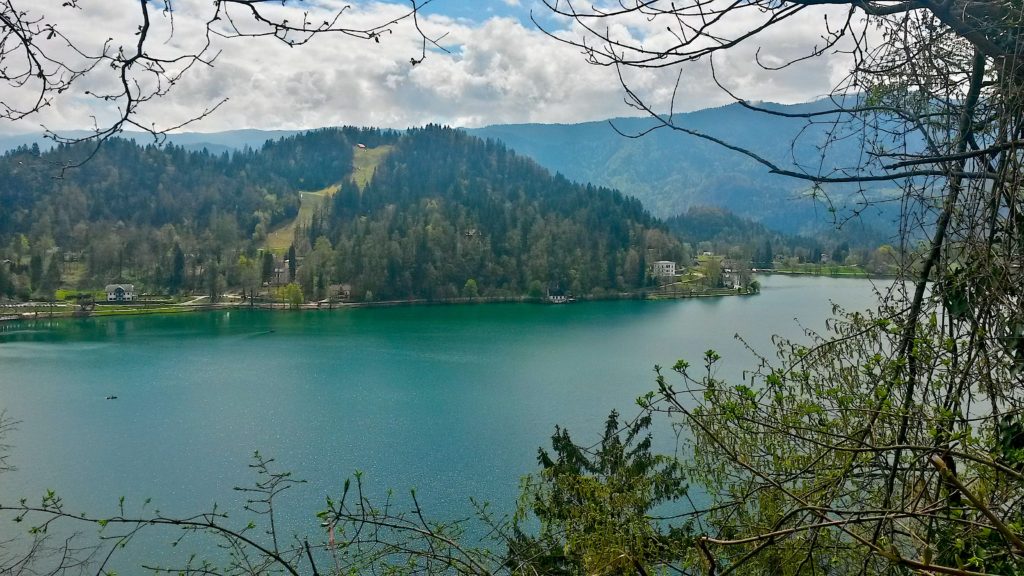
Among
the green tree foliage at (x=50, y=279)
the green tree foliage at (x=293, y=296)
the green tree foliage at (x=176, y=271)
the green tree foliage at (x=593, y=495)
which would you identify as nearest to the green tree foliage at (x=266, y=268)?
the green tree foliage at (x=293, y=296)

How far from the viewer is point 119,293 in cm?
5116

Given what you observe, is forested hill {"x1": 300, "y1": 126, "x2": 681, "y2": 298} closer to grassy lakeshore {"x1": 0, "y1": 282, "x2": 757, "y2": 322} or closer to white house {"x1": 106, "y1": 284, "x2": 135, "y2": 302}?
grassy lakeshore {"x1": 0, "y1": 282, "x2": 757, "y2": 322}

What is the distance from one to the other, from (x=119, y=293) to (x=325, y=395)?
120ft

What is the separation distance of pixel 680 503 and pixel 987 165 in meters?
11.2

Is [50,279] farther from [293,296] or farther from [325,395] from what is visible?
[325,395]

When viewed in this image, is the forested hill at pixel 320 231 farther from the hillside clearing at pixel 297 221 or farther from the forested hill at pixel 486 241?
the hillside clearing at pixel 297 221

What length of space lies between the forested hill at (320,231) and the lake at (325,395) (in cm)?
1351

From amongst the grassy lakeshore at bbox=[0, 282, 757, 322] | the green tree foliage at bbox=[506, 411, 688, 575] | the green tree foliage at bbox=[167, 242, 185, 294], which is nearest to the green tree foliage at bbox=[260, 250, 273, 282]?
the grassy lakeshore at bbox=[0, 282, 757, 322]

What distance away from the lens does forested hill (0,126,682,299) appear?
54.8 metres

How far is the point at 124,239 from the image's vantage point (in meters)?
62.5

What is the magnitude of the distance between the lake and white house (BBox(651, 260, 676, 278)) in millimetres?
15853

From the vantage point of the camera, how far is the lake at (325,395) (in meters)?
14.5

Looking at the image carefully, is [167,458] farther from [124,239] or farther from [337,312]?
[124,239]

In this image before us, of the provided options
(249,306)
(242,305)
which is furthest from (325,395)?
(242,305)
